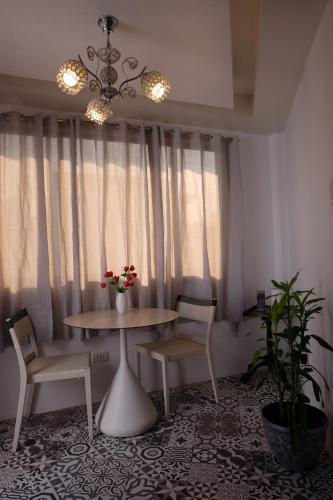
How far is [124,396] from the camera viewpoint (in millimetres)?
2389

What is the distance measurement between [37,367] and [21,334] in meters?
0.26

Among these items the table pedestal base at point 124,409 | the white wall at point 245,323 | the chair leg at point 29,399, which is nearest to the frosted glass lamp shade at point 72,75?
the table pedestal base at point 124,409

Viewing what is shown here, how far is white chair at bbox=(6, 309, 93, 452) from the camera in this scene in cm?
222

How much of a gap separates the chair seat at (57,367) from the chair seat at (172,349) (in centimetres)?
49

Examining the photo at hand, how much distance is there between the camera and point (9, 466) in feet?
6.70

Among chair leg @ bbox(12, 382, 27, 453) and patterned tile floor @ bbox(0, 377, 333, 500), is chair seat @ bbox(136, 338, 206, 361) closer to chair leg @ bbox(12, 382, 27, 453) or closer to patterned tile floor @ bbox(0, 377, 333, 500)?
patterned tile floor @ bbox(0, 377, 333, 500)

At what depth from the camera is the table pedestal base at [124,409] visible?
2311mm

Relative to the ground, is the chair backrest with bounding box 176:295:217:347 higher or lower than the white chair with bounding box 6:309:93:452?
higher

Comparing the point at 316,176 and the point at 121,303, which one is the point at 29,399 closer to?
the point at 121,303

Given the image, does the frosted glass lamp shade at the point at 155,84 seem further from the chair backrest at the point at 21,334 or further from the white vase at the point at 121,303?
the chair backrest at the point at 21,334

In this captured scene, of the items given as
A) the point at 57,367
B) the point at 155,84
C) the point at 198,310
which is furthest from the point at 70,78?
the point at 198,310

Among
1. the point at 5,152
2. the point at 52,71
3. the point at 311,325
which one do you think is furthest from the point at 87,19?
the point at 311,325

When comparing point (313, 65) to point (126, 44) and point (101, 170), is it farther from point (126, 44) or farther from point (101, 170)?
point (101, 170)

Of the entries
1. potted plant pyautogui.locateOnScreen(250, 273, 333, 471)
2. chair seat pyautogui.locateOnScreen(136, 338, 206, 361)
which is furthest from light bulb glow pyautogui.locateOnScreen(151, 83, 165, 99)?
chair seat pyautogui.locateOnScreen(136, 338, 206, 361)
